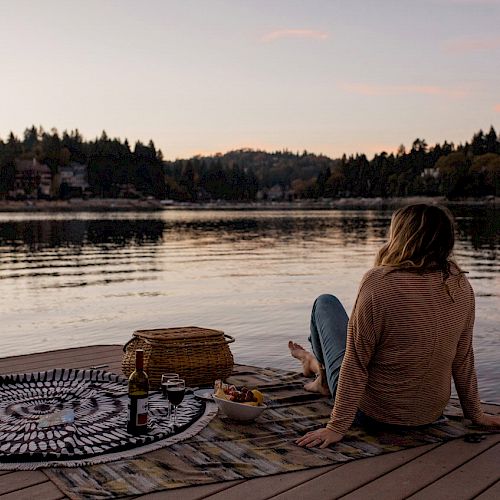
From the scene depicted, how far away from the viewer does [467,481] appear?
3.88m

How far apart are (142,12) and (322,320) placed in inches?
1106

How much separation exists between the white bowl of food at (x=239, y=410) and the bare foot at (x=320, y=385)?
→ 0.91 m

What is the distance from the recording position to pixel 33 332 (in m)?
12.6

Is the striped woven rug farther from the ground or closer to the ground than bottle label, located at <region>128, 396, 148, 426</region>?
closer to the ground

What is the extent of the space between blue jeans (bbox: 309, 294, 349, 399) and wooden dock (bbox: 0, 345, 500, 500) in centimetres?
73

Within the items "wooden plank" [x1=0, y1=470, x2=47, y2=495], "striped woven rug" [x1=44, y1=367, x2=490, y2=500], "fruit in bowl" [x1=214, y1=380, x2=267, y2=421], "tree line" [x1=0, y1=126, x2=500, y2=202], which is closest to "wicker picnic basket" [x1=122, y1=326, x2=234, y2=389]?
"striped woven rug" [x1=44, y1=367, x2=490, y2=500]

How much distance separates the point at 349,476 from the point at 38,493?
1613 millimetres

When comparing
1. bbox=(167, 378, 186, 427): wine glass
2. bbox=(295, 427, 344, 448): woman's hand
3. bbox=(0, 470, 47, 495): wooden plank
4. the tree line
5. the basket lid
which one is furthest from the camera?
the tree line

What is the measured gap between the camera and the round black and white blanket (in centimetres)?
413

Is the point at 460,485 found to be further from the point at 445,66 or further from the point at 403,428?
the point at 445,66

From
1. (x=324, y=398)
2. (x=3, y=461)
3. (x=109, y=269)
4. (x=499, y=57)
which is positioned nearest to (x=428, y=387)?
(x=324, y=398)

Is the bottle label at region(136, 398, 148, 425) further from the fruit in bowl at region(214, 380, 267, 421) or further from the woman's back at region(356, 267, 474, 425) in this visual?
the woman's back at region(356, 267, 474, 425)

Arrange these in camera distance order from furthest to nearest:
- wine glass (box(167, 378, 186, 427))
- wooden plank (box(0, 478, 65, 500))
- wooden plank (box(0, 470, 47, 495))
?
wine glass (box(167, 378, 186, 427))
wooden plank (box(0, 470, 47, 495))
wooden plank (box(0, 478, 65, 500))

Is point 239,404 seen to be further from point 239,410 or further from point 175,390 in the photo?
point 175,390
